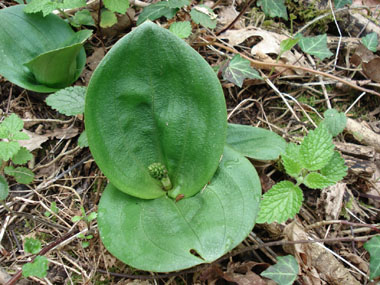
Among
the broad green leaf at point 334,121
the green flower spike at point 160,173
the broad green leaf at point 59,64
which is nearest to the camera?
the green flower spike at point 160,173

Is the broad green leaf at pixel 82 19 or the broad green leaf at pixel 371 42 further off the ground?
the broad green leaf at pixel 82 19

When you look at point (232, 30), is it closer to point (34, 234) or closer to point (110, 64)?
point (110, 64)

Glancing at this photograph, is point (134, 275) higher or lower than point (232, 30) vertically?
lower

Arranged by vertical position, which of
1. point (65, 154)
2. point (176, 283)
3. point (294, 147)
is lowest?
point (176, 283)

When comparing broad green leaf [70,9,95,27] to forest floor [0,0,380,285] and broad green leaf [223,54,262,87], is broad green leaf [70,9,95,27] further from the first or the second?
broad green leaf [223,54,262,87]

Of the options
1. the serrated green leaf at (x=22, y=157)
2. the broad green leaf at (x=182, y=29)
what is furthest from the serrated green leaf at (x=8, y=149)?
the broad green leaf at (x=182, y=29)

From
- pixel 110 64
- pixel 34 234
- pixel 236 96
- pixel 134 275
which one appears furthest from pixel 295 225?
pixel 34 234

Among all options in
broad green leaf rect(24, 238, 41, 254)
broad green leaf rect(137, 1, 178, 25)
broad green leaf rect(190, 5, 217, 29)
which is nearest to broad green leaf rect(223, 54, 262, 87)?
broad green leaf rect(190, 5, 217, 29)

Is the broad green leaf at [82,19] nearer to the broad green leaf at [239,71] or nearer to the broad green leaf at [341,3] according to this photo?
the broad green leaf at [239,71]

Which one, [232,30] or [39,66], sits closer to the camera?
[39,66]
